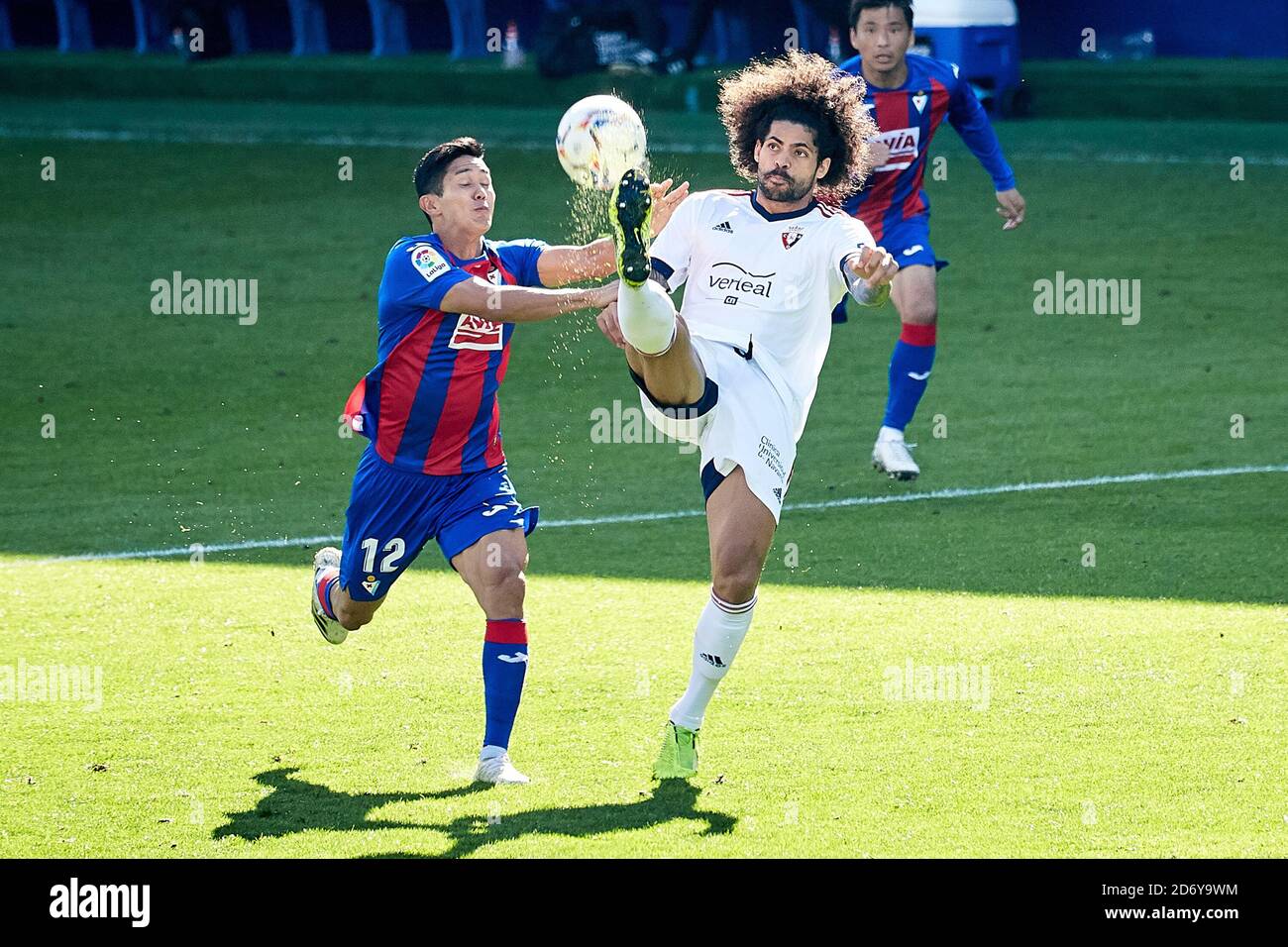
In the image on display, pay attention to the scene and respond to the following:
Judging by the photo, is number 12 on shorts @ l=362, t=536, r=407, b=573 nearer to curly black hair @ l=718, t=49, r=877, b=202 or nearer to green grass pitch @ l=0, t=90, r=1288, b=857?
green grass pitch @ l=0, t=90, r=1288, b=857

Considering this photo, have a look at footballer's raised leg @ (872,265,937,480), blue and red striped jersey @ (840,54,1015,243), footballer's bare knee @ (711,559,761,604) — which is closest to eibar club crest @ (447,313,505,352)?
footballer's bare knee @ (711,559,761,604)

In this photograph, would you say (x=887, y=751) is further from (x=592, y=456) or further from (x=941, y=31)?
(x=941, y=31)

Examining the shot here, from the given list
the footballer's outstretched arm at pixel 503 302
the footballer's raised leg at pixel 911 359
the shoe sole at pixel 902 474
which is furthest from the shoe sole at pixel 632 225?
the footballer's raised leg at pixel 911 359

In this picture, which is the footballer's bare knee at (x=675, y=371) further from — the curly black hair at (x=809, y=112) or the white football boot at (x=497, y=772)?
the white football boot at (x=497, y=772)

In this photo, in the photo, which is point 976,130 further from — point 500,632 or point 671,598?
point 500,632

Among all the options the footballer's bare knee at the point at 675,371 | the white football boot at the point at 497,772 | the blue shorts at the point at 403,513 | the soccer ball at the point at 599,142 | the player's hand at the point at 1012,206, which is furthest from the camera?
the player's hand at the point at 1012,206

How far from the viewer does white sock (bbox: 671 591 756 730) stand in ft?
19.5

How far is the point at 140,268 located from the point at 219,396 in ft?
15.5

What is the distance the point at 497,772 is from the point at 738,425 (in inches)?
51.0

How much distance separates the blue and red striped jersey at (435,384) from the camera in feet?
21.0

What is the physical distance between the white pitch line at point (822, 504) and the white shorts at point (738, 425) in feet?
11.0

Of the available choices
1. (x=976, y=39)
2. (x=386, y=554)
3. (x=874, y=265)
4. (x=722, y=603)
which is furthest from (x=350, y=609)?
(x=976, y=39)

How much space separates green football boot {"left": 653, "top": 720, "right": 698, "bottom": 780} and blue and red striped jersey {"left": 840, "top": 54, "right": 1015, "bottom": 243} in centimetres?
505

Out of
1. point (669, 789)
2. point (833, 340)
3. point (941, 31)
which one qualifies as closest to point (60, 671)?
point (669, 789)
